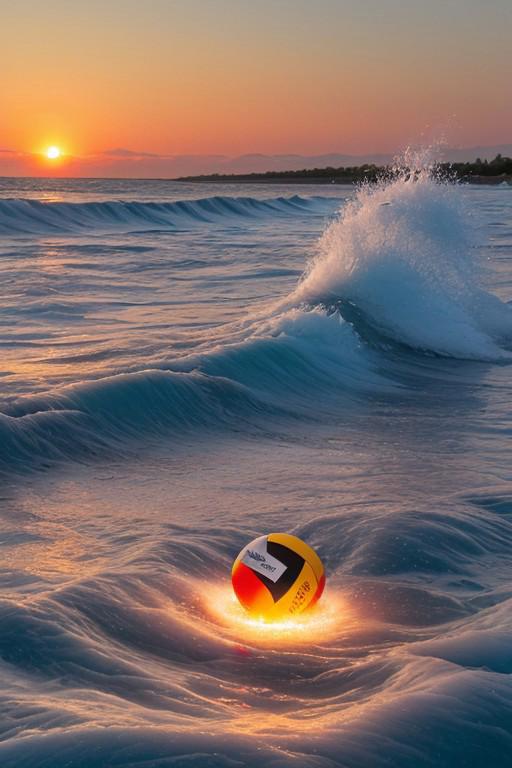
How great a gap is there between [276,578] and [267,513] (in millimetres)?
1986

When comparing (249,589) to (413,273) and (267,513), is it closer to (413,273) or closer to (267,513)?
(267,513)

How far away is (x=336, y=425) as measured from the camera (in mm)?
10164

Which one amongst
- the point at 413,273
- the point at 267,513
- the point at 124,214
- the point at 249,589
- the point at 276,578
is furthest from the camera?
the point at 124,214

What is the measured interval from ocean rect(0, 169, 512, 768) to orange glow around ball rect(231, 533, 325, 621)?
0.12 meters

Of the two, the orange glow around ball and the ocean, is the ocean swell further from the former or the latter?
the orange glow around ball

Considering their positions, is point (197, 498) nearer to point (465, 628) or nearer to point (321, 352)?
point (465, 628)

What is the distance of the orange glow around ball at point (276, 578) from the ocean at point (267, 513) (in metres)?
0.12

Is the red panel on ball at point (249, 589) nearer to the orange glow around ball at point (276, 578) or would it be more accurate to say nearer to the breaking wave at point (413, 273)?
the orange glow around ball at point (276, 578)

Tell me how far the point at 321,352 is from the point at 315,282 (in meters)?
3.74

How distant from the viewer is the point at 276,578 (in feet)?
16.8

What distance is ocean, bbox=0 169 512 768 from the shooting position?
12.8 ft

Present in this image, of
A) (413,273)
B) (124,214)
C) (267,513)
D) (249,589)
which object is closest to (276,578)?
(249,589)

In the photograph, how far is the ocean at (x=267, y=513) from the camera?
3893 millimetres

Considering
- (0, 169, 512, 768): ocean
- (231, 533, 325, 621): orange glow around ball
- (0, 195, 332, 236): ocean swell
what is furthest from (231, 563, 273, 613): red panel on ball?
(0, 195, 332, 236): ocean swell
